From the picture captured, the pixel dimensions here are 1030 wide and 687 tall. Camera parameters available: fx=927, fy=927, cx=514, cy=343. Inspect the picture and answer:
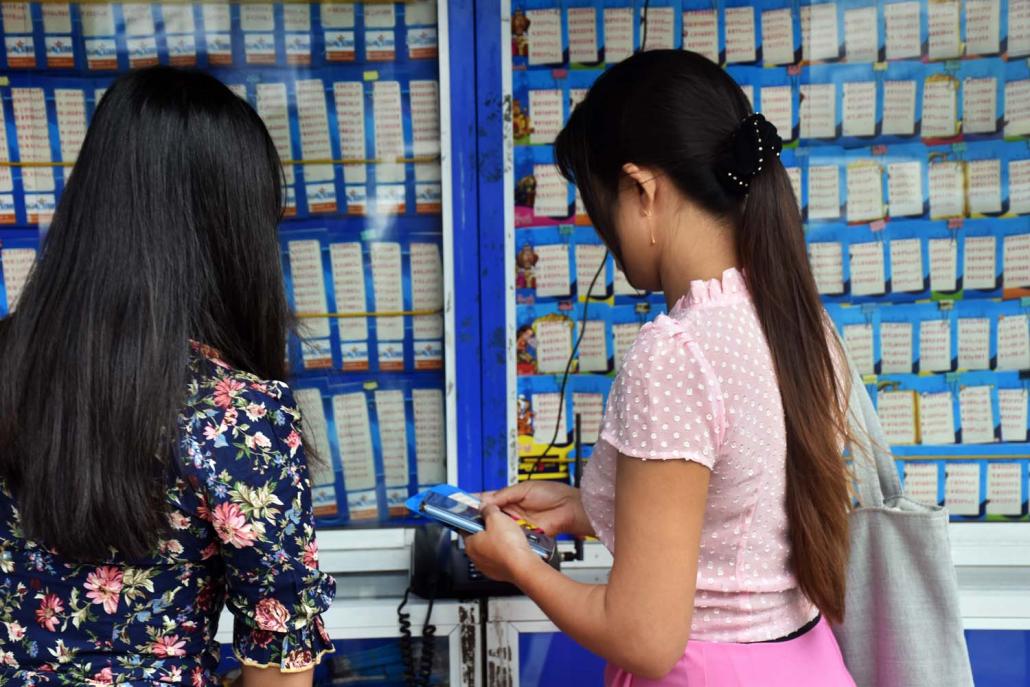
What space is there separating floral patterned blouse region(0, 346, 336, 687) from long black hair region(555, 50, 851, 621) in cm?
59

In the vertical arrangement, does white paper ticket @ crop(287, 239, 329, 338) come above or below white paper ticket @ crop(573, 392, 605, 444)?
above

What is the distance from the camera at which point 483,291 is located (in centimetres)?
249

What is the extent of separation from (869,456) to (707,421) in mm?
446

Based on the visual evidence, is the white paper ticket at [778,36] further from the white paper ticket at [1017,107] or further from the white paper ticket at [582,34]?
the white paper ticket at [1017,107]

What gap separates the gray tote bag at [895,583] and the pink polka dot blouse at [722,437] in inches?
8.8

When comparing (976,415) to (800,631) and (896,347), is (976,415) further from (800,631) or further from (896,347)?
(800,631)

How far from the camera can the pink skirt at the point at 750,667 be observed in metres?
1.24

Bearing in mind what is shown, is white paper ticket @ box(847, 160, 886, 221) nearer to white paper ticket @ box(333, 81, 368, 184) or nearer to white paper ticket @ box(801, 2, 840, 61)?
white paper ticket @ box(801, 2, 840, 61)

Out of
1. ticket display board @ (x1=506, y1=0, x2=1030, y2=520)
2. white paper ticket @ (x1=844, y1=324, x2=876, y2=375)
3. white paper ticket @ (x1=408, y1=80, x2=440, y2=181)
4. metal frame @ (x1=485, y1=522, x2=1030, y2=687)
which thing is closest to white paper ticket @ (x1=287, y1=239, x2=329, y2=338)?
white paper ticket @ (x1=408, y1=80, x2=440, y2=181)

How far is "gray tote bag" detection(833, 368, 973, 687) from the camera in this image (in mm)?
→ 1440

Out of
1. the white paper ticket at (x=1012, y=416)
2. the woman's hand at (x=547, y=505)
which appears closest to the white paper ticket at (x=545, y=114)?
the woman's hand at (x=547, y=505)

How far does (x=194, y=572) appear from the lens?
1.17 metres

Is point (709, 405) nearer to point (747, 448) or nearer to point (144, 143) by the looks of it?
point (747, 448)

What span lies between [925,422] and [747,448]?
1.66 meters
